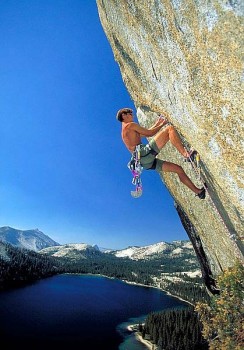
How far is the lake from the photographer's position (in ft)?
295

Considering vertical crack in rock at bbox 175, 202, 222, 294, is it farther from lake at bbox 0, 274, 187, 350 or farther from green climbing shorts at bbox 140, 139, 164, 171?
lake at bbox 0, 274, 187, 350

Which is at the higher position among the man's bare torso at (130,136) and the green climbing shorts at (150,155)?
the man's bare torso at (130,136)

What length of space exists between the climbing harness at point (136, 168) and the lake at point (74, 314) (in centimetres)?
8708

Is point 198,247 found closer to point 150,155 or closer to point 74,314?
point 150,155

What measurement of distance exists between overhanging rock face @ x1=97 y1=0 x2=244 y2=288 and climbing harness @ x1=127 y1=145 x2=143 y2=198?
169 cm

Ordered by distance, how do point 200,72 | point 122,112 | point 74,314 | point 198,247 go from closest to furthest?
point 200,72
point 122,112
point 198,247
point 74,314

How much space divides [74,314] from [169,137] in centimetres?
12894

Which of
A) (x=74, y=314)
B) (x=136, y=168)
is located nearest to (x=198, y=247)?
(x=136, y=168)

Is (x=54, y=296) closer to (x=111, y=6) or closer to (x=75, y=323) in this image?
(x=75, y=323)

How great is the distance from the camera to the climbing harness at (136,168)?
33.8 feet

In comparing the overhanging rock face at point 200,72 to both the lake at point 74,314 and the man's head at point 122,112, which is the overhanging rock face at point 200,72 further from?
the lake at point 74,314

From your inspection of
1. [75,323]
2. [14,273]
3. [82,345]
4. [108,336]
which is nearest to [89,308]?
[75,323]

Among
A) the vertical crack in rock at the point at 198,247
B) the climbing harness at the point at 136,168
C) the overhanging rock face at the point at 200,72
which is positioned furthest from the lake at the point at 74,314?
the overhanging rock face at the point at 200,72

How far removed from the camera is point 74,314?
124 meters
